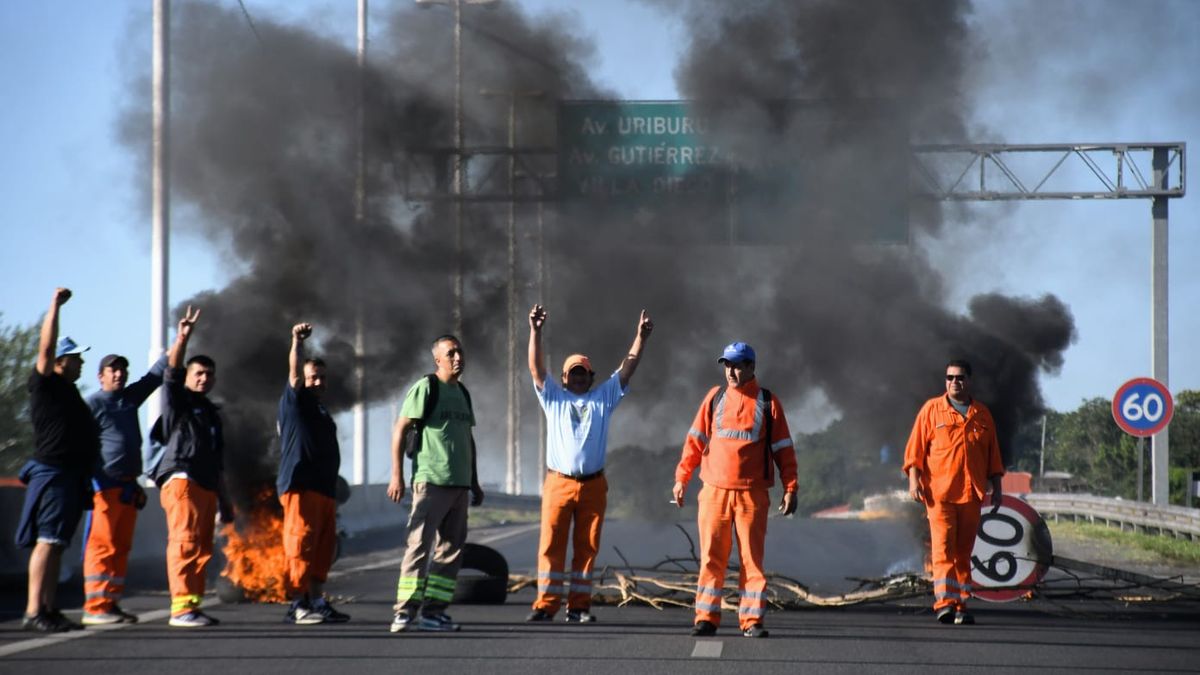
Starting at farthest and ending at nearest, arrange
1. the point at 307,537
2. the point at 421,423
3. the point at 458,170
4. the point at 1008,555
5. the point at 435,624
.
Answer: the point at 458,170, the point at 1008,555, the point at 307,537, the point at 421,423, the point at 435,624

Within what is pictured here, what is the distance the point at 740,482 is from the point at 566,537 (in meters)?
1.42

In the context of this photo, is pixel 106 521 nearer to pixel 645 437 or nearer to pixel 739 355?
pixel 739 355

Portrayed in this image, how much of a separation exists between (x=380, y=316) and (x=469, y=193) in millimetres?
3997

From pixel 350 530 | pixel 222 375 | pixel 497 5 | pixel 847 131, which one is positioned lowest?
pixel 350 530

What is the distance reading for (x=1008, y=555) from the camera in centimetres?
1220

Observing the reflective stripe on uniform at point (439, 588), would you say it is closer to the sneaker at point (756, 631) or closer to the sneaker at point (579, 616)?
the sneaker at point (579, 616)

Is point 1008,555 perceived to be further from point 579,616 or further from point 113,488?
point 113,488

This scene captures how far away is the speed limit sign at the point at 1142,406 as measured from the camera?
17.5 metres

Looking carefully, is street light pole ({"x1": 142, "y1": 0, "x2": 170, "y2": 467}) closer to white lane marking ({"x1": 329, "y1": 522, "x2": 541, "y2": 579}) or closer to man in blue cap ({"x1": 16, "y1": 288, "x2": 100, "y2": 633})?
white lane marking ({"x1": 329, "y1": 522, "x2": 541, "y2": 579})

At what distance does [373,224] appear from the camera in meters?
22.1

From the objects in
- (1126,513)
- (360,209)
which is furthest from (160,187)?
(1126,513)

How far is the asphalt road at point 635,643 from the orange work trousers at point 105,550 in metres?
0.36

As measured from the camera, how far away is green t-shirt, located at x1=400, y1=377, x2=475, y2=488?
402 inches

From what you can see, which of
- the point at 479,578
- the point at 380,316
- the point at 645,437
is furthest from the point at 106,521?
the point at 645,437
